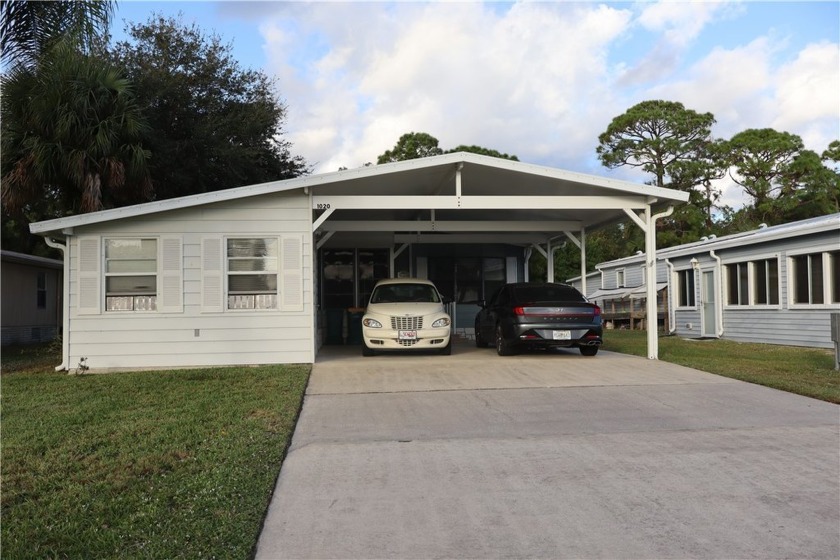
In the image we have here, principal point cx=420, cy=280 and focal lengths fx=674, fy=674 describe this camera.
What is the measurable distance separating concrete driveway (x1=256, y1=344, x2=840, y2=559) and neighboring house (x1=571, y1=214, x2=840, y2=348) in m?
7.90

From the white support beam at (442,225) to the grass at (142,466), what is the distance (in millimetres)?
5215

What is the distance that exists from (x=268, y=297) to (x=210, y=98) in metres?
10.7

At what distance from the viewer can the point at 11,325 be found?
19.3 meters

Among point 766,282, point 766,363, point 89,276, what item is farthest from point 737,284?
point 89,276

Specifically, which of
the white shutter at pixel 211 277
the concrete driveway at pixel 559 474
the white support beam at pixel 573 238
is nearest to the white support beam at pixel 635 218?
the white support beam at pixel 573 238

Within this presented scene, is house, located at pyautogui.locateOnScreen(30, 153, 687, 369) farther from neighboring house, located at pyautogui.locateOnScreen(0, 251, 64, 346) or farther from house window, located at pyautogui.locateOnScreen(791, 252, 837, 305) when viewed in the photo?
neighboring house, located at pyautogui.locateOnScreen(0, 251, 64, 346)

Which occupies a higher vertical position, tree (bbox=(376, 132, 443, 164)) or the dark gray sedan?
tree (bbox=(376, 132, 443, 164))

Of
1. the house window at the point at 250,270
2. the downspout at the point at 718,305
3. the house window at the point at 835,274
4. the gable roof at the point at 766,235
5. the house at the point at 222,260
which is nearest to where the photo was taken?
the house at the point at 222,260

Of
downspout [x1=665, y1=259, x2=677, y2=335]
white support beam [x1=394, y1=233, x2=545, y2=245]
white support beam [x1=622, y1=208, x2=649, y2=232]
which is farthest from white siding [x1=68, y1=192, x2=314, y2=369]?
downspout [x1=665, y1=259, x2=677, y2=335]

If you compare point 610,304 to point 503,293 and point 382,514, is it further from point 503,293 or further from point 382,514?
point 382,514

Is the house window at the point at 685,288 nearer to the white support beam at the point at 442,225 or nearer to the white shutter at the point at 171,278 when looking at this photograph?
the white support beam at the point at 442,225

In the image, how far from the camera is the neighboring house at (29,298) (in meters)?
19.1

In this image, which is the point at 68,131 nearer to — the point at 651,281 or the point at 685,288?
the point at 651,281

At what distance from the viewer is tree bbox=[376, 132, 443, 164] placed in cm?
3772
